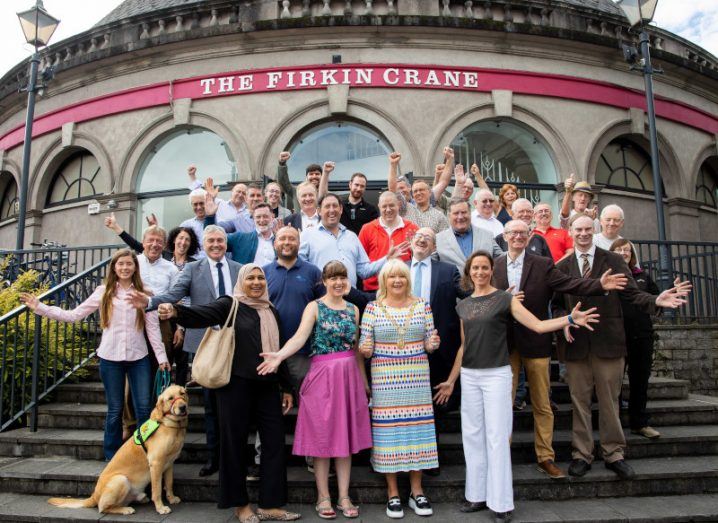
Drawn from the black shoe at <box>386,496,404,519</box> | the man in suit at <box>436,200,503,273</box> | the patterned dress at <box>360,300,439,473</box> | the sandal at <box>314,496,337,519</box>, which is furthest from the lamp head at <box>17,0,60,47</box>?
the black shoe at <box>386,496,404,519</box>

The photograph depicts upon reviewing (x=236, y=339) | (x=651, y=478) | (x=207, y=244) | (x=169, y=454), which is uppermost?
(x=207, y=244)

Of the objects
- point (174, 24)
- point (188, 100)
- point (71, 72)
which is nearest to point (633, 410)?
point (188, 100)

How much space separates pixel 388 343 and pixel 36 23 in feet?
36.1

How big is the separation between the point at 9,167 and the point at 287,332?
1470 cm

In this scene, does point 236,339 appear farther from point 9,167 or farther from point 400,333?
point 9,167

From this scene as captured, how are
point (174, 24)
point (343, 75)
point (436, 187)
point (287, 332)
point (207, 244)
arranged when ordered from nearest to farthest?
point (287, 332), point (207, 244), point (436, 187), point (343, 75), point (174, 24)

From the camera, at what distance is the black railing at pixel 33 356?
5668 millimetres

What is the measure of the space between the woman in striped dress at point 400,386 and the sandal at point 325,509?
1.47 ft

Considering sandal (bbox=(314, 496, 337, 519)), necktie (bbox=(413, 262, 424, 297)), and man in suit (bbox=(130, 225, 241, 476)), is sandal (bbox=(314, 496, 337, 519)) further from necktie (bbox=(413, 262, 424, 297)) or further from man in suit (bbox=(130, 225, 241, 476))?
necktie (bbox=(413, 262, 424, 297))

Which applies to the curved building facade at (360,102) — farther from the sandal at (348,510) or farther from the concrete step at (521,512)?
the sandal at (348,510)

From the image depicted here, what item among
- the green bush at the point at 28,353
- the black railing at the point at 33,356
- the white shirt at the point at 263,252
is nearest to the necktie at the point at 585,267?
the white shirt at the point at 263,252

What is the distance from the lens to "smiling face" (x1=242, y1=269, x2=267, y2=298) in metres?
4.05

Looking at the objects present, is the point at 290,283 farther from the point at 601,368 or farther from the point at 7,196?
the point at 7,196

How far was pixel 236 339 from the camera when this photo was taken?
157 inches
